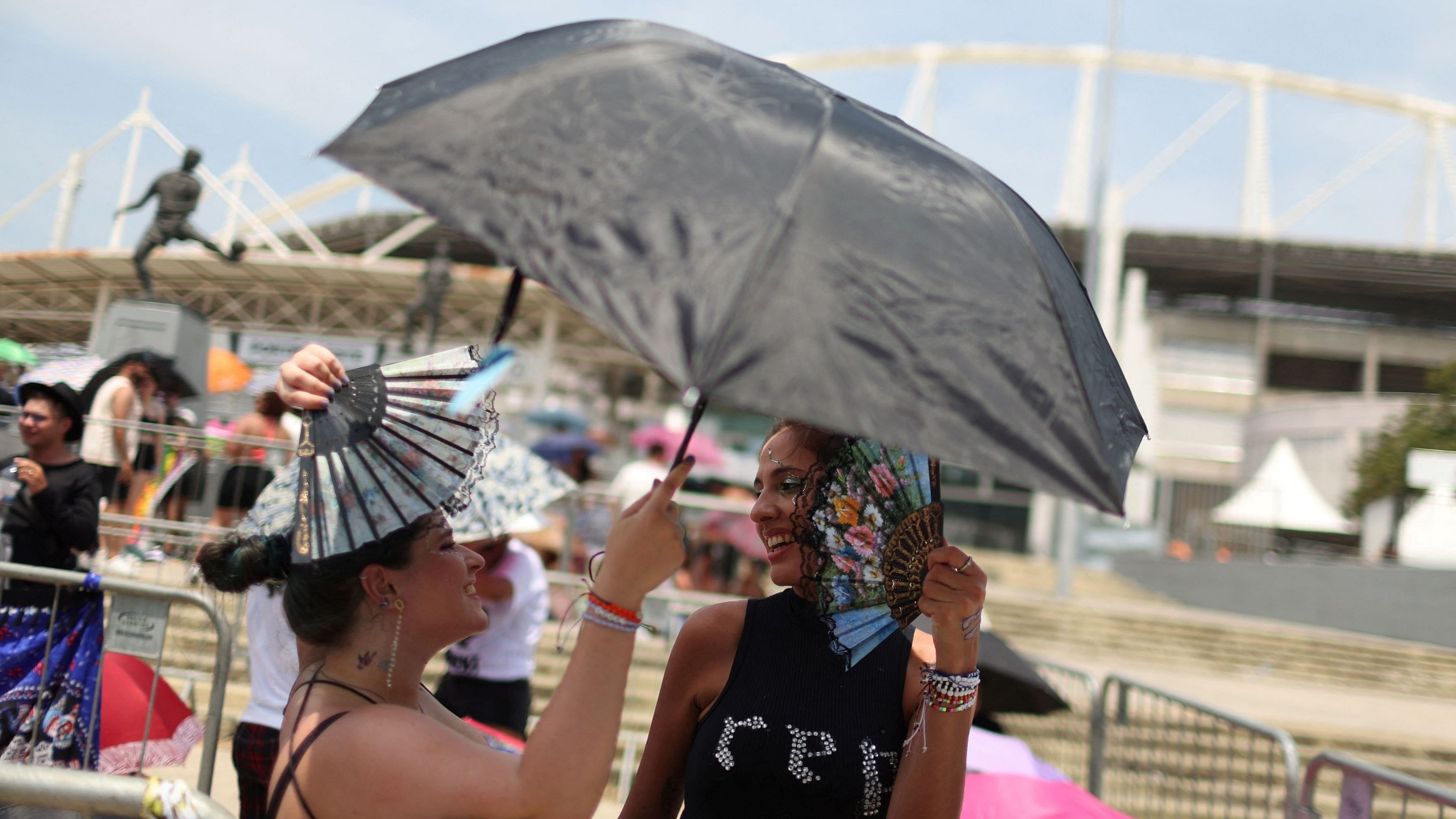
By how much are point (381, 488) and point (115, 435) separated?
6.15 metres

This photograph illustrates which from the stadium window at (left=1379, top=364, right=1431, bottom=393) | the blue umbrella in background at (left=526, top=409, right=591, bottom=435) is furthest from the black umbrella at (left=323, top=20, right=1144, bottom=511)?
the stadium window at (left=1379, top=364, right=1431, bottom=393)

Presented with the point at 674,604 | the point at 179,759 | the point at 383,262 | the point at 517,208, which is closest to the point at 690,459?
the point at 517,208

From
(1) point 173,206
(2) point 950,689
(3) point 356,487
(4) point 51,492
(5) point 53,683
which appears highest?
(1) point 173,206

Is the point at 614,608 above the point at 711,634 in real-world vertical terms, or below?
above

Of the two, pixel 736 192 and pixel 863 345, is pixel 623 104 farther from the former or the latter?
pixel 863 345

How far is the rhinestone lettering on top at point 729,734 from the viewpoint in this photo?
2.02m

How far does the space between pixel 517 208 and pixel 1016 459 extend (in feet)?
2.38

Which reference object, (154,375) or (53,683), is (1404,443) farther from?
(53,683)

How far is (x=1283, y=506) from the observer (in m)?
27.3

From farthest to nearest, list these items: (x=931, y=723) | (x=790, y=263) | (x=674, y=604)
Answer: (x=674, y=604) < (x=931, y=723) < (x=790, y=263)

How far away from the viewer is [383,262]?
2258cm

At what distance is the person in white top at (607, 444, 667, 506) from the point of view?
9617 mm

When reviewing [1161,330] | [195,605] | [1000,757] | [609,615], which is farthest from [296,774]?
[1161,330]

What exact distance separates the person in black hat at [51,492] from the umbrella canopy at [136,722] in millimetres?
938
